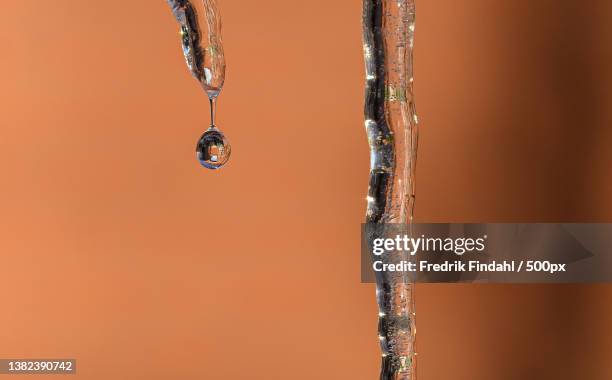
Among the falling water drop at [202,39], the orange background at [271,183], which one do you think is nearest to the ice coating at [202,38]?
the falling water drop at [202,39]

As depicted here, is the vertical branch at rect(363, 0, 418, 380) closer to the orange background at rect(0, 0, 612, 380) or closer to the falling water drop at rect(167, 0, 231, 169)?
the falling water drop at rect(167, 0, 231, 169)

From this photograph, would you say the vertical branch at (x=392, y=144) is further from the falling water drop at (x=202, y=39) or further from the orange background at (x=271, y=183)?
the orange background at (x=271, y=183)

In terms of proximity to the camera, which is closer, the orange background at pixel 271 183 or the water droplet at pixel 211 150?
the water droplet at pixel 211 150

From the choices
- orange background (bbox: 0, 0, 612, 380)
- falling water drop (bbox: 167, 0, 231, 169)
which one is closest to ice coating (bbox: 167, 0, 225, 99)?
falling water drop (bbox: 167, 0, 231, 169)

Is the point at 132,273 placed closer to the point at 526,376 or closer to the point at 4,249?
the point at 4,249

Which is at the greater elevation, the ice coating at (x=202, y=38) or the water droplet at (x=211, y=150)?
the ice coating at (x=202, y=38)

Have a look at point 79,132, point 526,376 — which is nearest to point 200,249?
point 79,132
